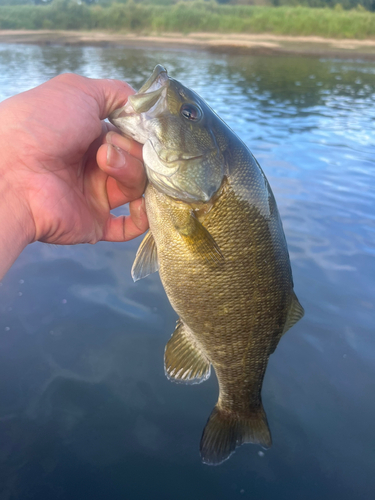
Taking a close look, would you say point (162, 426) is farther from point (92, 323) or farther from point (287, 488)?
point (92, 323)

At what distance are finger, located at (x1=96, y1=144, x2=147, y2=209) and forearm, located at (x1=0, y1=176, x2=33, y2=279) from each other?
0.48 metres

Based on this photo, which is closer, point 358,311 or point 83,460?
point 83,460

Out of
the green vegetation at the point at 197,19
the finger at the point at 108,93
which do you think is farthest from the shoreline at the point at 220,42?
the finger at the point at 108,93

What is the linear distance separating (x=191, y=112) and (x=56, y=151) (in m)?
0.76

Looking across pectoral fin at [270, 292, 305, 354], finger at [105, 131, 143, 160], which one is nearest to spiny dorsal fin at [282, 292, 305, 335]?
pectoral fin at [270, 292, 305, 354]

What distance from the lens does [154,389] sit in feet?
11.0

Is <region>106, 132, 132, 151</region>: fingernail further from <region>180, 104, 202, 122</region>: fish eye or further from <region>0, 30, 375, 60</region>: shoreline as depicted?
<region>0, 30, 375, 60</region>: shoreline

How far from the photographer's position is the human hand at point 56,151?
195cm

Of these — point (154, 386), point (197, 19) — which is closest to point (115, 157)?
point (154, 386)

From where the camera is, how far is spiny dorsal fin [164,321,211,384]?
7.41 ft

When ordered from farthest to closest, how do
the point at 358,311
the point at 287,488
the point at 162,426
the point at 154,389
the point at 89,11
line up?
the point at 89,11
the point at 358,311
the point at 154,389
the point at 162,426
the point at 287,488

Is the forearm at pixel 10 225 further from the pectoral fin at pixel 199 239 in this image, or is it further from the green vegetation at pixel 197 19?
the green vegetation at pixel 197 19

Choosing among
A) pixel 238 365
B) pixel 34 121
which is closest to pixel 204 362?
pixel 238 365

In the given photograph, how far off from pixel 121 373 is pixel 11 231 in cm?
200
